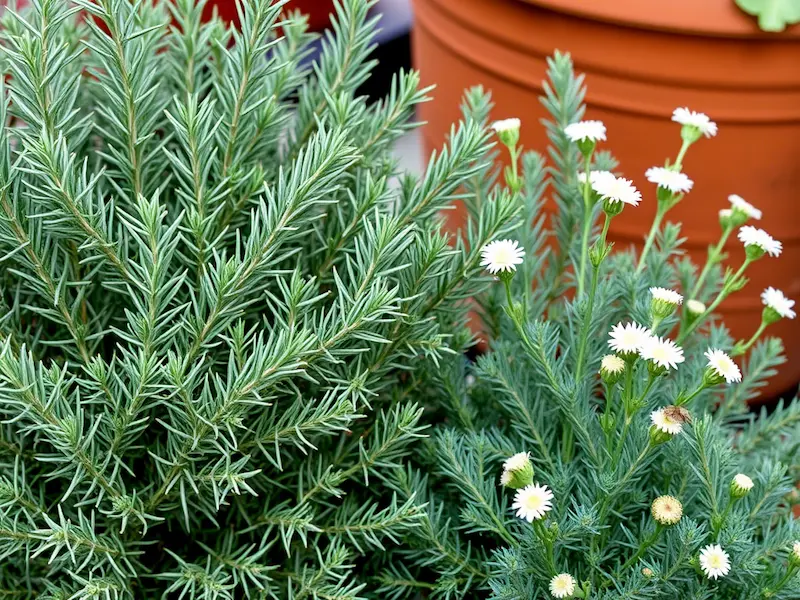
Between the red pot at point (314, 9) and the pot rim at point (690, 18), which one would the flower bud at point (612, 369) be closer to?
the pot rim at point (690, 18)

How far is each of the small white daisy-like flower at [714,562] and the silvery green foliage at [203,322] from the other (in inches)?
7.9

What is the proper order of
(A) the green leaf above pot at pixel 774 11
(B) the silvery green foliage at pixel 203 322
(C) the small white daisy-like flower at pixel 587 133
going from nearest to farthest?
(B) the silvery green foliage at pixel 203 322
(C) the small white daisy-like flower at pixel 587 133
(A) the green leaf above pot at pixel 774 11

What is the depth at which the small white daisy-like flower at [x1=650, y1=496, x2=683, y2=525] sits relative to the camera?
53cm

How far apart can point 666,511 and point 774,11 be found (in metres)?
0.67

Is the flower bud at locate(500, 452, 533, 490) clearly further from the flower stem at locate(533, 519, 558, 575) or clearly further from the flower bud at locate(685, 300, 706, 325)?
the flower bud at locate(685, 300, 706, 325)

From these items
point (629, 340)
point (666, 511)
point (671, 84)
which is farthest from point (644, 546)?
point (671, 84)

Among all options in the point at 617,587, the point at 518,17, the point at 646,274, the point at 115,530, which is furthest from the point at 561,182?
the point at 115,530

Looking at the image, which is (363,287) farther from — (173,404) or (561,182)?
(561,182)

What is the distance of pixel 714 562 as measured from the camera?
0.54 meters

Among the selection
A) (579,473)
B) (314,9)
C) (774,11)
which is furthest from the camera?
(314,9)

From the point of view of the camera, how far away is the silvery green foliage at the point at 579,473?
586 mm

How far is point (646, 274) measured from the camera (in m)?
0.81

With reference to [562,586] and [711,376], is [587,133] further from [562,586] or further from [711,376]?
[562,586]

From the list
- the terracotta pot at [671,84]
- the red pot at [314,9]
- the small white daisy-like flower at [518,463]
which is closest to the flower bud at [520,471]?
the small white daisy-like flower at [518,463]
